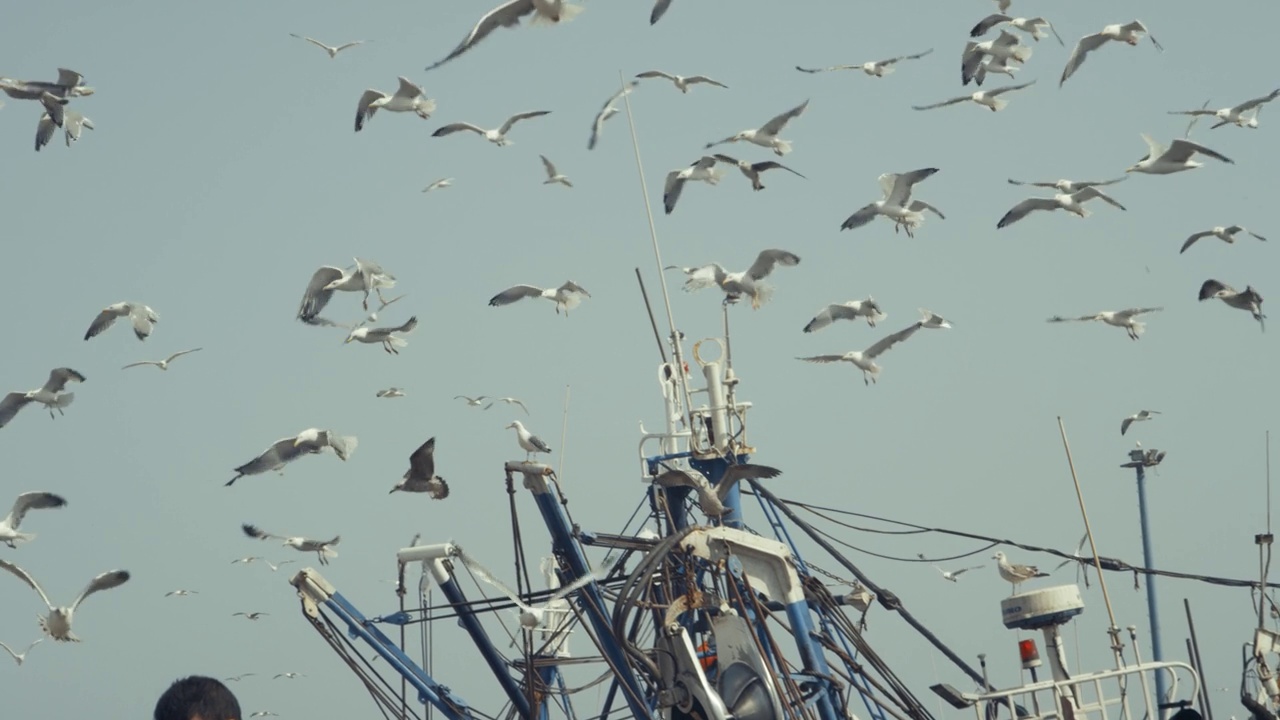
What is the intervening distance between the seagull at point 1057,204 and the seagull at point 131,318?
14645 mm

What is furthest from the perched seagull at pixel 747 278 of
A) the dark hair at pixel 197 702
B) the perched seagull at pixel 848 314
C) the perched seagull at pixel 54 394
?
the dark hair at pixel 197 702

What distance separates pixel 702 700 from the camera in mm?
18203

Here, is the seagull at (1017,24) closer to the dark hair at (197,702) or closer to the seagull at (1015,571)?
the seagull at (1015,571)

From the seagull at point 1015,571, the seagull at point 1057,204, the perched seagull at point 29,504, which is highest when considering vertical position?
the seagull at point 1057,204

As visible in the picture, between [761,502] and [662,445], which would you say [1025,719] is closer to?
[761,502]

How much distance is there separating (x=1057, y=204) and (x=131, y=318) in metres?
16.1

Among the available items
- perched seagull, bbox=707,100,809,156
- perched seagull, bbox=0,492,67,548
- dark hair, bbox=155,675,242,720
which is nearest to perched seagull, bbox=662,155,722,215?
perched seagull, bbox=707,100,809,156

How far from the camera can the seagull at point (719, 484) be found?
22953 mm

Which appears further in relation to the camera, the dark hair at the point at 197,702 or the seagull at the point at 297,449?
the seagull at the point at 297,449

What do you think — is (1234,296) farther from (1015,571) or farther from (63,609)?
(63,609)

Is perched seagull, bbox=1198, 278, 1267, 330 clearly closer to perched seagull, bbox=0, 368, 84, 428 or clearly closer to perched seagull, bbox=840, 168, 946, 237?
perched seagull, bbox=840, 168, 946, 237

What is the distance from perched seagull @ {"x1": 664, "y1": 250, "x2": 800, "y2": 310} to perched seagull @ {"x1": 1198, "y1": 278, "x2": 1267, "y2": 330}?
711 centimetres

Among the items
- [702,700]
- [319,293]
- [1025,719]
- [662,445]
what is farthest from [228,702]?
[319,293]

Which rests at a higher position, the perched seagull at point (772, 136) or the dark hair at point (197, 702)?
the perched seagull at point (772, 136)
